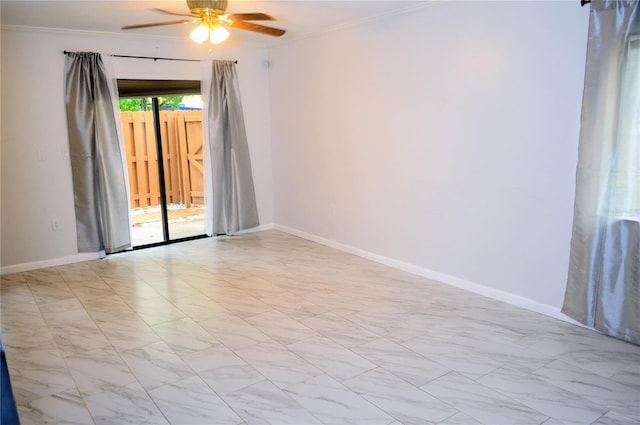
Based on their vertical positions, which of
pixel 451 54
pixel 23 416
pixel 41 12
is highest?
pixel 41 12

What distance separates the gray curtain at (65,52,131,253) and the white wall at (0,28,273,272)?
0.09 metres

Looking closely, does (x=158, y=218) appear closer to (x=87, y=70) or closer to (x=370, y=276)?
(x=87, y=70)

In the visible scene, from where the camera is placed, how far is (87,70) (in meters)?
5.14

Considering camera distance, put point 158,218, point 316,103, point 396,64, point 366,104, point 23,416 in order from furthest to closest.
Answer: point 158,218
point 316,103
point 366,104
point 396,64
point 23,416

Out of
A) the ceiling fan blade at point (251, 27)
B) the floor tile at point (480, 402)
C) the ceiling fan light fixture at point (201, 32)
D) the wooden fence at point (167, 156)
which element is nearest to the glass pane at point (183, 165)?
the wooden fence at point (167, 156)

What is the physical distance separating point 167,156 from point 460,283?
4155mm

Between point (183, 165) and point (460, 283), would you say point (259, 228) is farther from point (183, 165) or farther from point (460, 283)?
point (460, 283)

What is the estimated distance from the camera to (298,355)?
3168mm

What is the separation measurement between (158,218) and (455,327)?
15.4 ft

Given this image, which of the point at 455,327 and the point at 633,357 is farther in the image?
the point at 455,327

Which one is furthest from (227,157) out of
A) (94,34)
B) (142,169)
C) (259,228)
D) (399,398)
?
(399,398)

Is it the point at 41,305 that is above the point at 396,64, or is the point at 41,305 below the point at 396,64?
below

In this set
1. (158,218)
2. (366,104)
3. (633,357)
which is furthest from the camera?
(158,218)

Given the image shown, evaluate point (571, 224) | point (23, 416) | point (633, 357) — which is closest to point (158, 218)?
point (23, 416)
